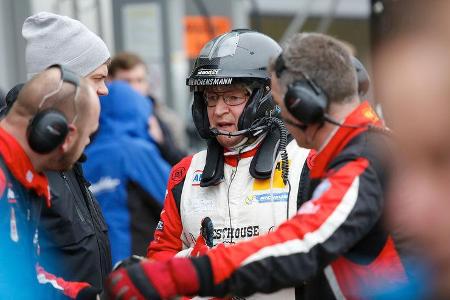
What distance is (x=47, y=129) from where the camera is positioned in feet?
10.1

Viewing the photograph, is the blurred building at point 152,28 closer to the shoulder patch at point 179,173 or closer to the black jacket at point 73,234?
the shoulder patch at point 179,173

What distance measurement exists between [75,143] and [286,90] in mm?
702

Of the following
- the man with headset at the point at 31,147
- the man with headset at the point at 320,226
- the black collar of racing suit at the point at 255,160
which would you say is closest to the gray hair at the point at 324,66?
the man with headset at the point at 320,226

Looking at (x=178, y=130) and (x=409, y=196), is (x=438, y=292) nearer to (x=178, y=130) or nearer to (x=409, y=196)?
(x=409, y=196)

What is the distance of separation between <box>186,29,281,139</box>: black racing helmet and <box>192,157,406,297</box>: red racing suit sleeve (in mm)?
1105

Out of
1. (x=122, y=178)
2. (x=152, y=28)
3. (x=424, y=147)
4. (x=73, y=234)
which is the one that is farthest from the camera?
(x=152, y=28)

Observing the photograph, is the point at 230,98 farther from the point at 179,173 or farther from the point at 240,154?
the point at 179,173

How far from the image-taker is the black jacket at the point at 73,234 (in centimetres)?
387

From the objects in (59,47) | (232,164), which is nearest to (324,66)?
(232,164)

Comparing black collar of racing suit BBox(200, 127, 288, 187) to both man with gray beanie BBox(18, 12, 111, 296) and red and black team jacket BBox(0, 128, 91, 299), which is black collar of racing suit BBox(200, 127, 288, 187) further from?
red and black team jacket BBox(0, 128, 91, 299)

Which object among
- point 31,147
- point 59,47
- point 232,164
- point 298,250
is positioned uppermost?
point 31,147

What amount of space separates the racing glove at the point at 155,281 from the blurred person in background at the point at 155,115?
3.87m

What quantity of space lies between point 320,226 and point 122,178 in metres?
3.37

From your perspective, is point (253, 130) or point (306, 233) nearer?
point (306, 233)
